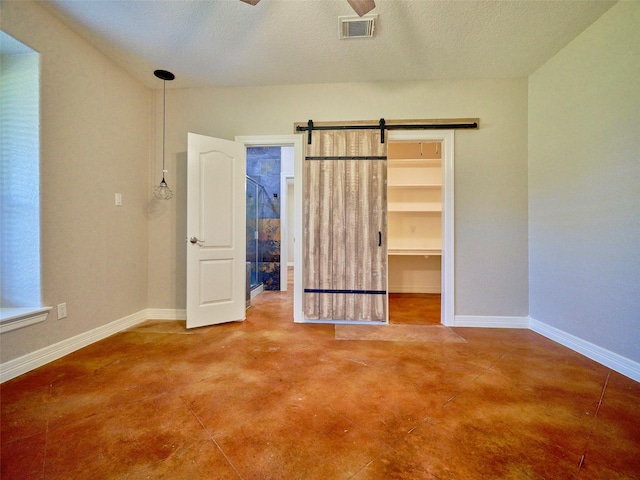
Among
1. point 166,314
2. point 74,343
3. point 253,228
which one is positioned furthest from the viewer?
point 253,228

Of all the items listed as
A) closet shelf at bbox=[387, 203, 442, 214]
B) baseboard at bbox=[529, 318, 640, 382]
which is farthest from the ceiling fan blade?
baseboard at bbox=[529, 318, 640, 382]

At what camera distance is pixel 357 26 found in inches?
85.4

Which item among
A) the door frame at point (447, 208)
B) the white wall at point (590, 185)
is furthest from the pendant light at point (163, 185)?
the white wall at point (590, 185)

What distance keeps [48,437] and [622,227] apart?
3.86 m

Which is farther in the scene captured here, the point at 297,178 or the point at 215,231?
the point at 297,178

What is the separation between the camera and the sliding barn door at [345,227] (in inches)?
116

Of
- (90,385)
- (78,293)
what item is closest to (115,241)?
(78,293)

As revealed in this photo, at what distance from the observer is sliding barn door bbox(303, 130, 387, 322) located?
116 inches

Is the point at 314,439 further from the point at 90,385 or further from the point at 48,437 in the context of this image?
the point at 90,385

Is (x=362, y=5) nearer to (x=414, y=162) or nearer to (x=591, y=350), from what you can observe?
(x=414, y=162)

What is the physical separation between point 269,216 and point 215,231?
1942mm

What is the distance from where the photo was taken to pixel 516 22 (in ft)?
6.95

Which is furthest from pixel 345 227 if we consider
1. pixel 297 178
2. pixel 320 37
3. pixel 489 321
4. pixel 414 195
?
pixel 414 195

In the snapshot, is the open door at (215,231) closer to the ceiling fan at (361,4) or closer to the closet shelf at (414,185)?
the ceiling fan at (361,4)
